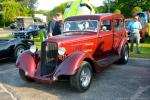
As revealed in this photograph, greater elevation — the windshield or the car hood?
the windshield

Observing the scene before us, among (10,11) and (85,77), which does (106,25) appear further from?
(10,11)

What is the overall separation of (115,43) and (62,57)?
117 inches

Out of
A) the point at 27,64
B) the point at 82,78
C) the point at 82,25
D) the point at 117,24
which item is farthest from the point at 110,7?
the point at 82,78

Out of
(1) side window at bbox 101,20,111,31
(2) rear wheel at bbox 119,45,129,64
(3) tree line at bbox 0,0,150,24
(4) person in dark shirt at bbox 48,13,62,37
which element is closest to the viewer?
(1) side window at bbox 101,20,111,31

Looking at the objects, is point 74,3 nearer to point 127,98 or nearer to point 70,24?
point 70,24

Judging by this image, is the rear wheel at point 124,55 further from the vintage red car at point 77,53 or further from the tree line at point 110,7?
the tree line at point 110,7

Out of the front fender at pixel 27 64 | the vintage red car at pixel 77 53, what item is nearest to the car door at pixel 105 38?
the vintage red car at pixel 77 53

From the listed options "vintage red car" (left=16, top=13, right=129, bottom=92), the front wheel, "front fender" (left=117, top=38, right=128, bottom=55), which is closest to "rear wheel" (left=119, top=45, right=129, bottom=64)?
"vintage red car" (left=16, top=13, right=129, bottom=92)

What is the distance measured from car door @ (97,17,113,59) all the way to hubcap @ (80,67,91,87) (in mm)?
1452

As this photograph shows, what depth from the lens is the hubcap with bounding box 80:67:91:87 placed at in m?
6.68

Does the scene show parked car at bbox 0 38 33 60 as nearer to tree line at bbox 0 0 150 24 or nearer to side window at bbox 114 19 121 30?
side window at bbox 114 19 121 30

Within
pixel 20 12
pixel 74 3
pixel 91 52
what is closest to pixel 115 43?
pixel 91 52

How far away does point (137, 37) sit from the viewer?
12.1m

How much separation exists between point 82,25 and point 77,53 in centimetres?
189
